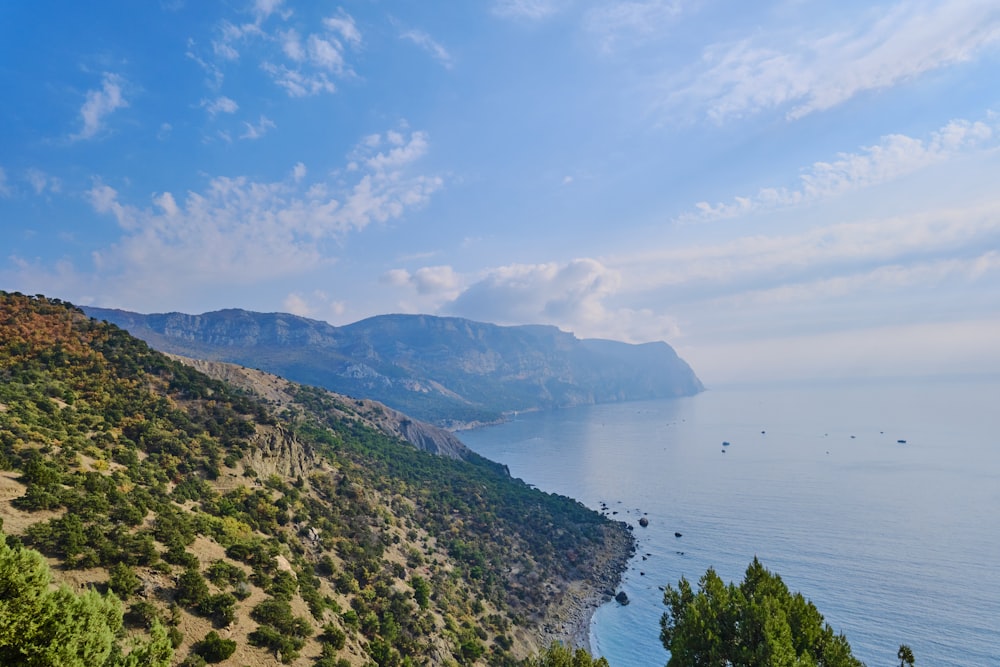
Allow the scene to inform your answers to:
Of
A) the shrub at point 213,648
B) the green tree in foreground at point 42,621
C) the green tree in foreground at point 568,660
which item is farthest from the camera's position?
the green tree in foreground at point 568,660

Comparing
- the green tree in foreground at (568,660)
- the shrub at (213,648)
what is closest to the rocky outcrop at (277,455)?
the shrub at (213,648)

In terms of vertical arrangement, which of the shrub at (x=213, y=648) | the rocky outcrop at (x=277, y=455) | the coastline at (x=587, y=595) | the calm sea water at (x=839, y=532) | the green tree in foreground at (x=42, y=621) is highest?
the green tree in foreground at (x=42, y=621)

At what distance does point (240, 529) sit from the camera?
41.3 m

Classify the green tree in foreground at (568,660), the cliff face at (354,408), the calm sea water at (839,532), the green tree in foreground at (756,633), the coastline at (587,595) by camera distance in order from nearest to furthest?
the green tree in foreground at (568,660)
the green tree in foreground at (756,633)
the calm sea water at (839,532)
the coastline at (587,595)
the cliff face at (354,408)

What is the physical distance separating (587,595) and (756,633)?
5289 centimetres

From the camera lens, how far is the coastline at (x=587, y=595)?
2530 inches

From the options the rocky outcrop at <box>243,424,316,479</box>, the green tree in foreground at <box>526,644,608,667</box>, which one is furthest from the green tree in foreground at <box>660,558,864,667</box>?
the rocky outcrop at <box>243,424,316,479</box>

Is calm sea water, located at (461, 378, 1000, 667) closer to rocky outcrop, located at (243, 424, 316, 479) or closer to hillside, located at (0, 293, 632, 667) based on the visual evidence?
hillside, located at (0, 293, 632, 667)

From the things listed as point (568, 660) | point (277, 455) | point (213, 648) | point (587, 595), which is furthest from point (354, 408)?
point (568, 660)

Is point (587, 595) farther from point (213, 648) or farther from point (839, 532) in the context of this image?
point (213, 648)

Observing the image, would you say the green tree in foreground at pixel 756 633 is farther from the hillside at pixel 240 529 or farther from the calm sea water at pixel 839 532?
the calm sea water at pixel 839 532

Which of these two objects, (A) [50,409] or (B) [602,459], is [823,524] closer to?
(B) [602,459]

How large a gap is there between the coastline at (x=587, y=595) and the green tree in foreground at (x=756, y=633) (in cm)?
2532

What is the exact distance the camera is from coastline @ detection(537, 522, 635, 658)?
6425 cm
